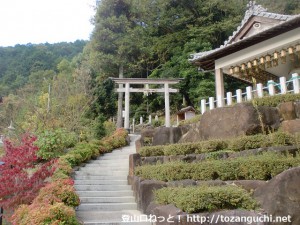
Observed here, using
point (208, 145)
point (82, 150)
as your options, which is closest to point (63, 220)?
point (208, 145)

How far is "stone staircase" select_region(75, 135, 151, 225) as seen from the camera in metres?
6.68

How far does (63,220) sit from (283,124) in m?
6.31

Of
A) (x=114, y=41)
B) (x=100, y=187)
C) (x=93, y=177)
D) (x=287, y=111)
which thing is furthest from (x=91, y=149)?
(x=114, y=41)

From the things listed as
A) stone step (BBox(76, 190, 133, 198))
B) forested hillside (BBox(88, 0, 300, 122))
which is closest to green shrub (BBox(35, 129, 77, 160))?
stone step (BBox(76, 190, 133, 198))

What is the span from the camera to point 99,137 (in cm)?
1756

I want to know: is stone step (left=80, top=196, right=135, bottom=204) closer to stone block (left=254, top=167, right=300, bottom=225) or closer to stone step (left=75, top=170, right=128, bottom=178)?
stone step (left=75, top=170, right=128, bottom=178)

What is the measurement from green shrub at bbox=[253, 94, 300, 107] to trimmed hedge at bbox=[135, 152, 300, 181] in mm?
3276

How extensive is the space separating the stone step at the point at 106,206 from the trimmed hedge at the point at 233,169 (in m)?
0.96

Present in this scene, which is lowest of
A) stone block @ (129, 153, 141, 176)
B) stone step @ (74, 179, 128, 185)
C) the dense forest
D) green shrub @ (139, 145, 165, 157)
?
stone step @ (74, 179, 128, 185)

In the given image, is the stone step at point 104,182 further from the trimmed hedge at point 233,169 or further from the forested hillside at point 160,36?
the forested hillside at point 160,36

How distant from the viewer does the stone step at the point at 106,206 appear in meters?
7.13

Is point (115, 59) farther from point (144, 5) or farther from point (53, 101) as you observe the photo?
point (53, 101)

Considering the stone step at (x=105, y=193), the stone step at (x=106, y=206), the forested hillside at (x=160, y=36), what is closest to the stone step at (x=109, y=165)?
the stone step at (x=105, y=193)

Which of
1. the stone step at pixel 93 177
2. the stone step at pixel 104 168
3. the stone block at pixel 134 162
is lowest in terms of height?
the stone step at pixel 93 177
